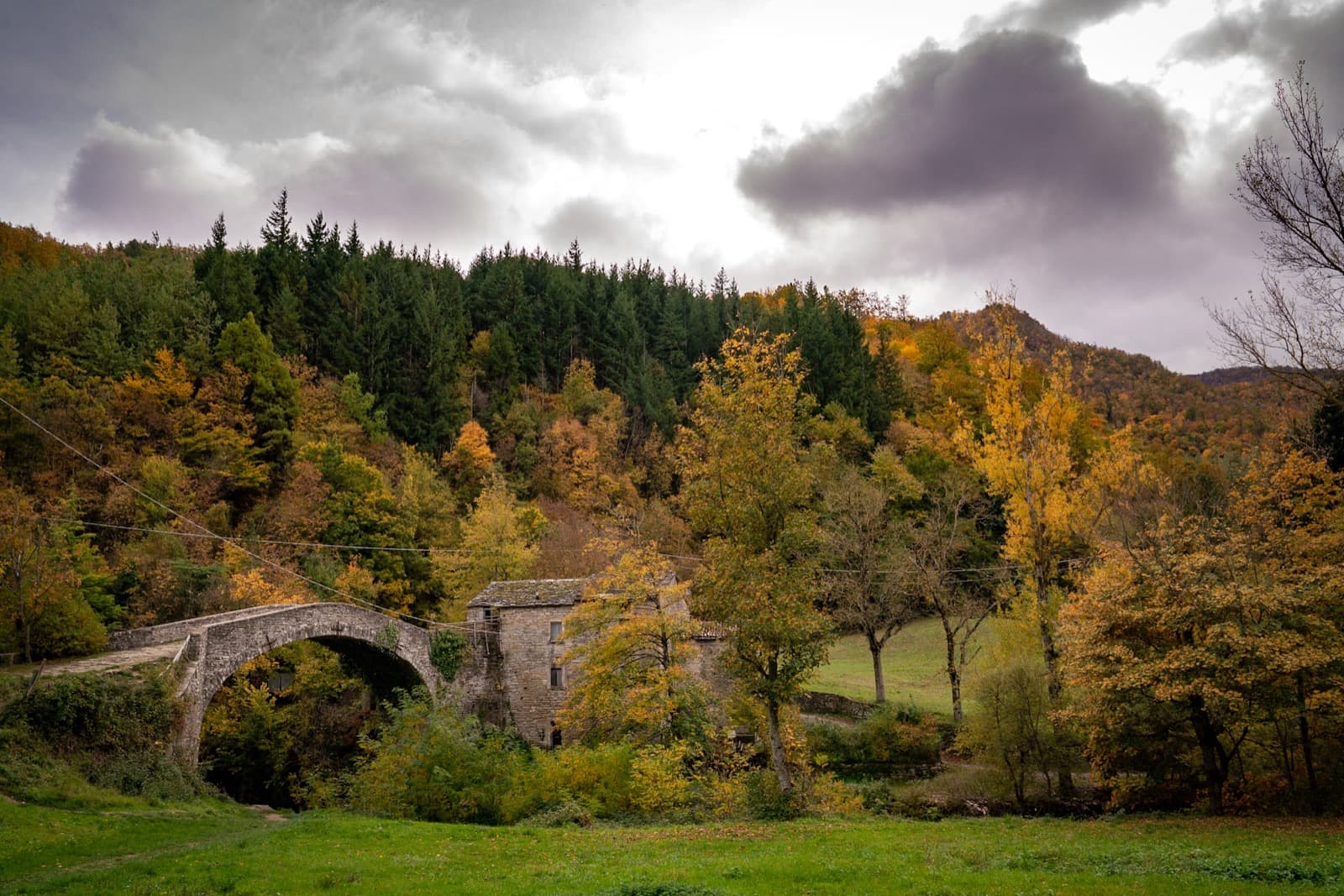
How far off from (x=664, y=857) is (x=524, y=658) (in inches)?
854

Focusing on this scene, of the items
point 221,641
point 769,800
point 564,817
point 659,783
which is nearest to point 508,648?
point 221,641

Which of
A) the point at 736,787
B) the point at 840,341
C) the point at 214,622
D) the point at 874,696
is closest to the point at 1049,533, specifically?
the point at 736,787

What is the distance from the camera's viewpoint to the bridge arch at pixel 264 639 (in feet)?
68.4

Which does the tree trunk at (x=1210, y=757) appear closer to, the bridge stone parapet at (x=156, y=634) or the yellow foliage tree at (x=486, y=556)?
the bridge stone parapet at (x=156, y=634)

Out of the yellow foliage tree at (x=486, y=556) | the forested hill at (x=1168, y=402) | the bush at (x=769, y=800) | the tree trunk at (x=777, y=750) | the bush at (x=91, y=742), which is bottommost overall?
the bush at (x=769, y=800)

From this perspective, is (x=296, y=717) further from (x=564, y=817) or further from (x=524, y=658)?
(x=564, y=817)

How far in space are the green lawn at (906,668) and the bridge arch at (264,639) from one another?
16.8 meters

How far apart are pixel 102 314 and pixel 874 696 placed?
4326cm

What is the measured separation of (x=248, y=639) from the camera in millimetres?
23328

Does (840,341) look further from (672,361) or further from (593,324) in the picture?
(593,324)

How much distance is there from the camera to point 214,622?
933 inches

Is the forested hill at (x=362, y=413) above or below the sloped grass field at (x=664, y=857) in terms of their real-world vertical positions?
above

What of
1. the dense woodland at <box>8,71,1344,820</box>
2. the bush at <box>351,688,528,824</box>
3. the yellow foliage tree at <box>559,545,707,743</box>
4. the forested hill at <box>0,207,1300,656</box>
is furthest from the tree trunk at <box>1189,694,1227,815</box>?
the bush at <box>351,688,528,824</box>

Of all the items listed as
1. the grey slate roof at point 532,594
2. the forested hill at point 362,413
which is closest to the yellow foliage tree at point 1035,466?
the forested hill at point 362,413
